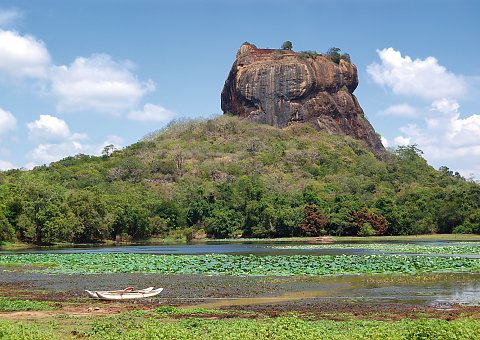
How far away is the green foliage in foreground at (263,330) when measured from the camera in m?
15.4

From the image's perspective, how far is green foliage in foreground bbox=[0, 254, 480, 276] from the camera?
3716 cm

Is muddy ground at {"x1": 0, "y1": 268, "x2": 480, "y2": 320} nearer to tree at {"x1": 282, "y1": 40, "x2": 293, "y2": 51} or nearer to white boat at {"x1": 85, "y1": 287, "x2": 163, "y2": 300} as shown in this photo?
white boat at {"x1": 85, "y1": 287, "x2": 163, "y2": 300}

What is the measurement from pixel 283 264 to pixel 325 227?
211 feet

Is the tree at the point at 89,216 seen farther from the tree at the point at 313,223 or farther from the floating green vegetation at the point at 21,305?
the floating green vegetation at the point at 21,305

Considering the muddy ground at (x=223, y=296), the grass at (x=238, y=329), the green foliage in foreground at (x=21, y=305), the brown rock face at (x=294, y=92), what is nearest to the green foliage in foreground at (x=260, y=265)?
the muddy ground at (x=223, y=296)

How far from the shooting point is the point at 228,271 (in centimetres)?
3819

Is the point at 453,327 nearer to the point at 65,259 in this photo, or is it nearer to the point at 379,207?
the point at 65,259

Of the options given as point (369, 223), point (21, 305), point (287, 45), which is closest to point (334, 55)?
point (287, 45)

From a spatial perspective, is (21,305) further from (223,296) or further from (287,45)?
(287,45)

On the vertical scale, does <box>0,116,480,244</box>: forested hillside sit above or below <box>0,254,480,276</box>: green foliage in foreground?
above

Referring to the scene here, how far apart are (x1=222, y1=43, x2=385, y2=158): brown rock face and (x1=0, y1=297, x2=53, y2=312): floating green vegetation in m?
158

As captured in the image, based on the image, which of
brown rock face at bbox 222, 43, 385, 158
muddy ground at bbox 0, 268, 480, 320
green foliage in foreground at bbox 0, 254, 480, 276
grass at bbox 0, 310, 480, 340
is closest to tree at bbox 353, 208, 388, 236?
green foliage in foreground at bbox 0, 254, 480, 276

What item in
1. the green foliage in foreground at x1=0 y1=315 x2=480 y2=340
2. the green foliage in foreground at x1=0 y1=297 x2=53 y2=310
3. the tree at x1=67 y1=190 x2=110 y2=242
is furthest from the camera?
the tree at x1=67 y1=190 x2=110 y2=242

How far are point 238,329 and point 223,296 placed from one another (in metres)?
10.2
